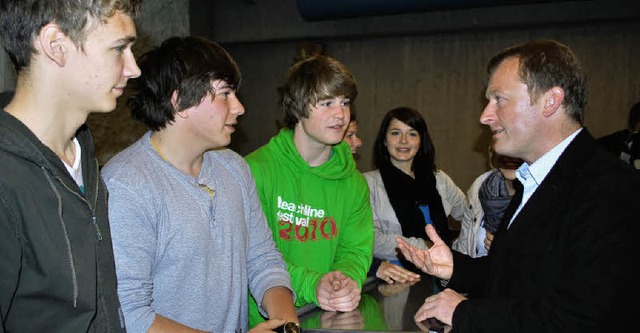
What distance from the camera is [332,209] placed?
7.55ft

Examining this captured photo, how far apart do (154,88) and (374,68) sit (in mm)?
6085

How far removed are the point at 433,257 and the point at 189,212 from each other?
0.93 m

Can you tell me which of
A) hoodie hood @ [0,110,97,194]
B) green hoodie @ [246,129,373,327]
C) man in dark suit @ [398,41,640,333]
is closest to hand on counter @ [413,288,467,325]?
man in dark suit @ [398,41,640,333]

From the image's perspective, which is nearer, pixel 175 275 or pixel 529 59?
pixel 175 275

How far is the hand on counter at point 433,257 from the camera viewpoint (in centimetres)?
210

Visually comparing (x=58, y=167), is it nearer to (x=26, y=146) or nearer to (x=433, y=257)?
(x=26, y=146)

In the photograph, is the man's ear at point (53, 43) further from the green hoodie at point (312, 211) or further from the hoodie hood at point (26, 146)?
the green hoodie at point (312, 211)

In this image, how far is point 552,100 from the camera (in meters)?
1.77

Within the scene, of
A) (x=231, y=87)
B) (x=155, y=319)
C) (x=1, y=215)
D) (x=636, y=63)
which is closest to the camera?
(x=1, y=215)

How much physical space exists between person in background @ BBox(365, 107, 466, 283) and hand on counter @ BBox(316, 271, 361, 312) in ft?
3.49

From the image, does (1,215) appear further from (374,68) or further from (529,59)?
(374,68)

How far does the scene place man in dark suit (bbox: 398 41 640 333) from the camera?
1.43m

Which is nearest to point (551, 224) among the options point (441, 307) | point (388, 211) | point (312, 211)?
point (441, 307)

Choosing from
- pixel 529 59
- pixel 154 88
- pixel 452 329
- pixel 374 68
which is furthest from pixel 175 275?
pixel 374 68
